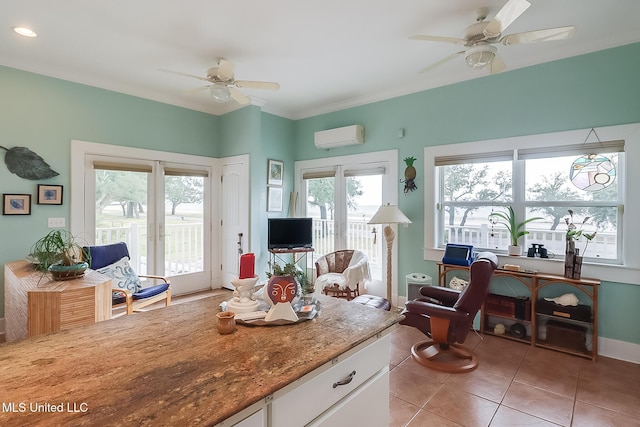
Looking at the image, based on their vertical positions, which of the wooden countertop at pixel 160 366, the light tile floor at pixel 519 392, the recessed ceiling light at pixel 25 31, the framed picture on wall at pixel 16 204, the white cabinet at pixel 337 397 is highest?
the recessed ceiling light at pixel 25 31

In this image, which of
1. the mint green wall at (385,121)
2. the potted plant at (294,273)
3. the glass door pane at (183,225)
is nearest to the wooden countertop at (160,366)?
the potted plant at (294,273)

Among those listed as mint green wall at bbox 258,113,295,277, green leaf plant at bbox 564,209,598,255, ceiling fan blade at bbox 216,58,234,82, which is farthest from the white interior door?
green leaf plant at bbox 564,209,598,255

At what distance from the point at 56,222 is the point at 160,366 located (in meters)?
3.60

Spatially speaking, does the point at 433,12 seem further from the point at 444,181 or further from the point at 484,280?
the point at 484,280

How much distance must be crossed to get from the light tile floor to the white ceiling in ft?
9.40

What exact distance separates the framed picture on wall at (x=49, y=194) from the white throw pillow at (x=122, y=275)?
0.99 m

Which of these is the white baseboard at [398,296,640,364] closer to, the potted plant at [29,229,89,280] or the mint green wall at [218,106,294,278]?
the mint green wall at [218,106,294,278]

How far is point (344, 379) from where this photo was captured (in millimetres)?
1214

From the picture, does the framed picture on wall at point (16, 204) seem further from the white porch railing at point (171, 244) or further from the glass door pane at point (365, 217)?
the glass door pane at point (365, 217)

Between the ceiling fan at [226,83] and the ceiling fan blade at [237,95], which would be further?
the ceiling fan blade at [237,95]

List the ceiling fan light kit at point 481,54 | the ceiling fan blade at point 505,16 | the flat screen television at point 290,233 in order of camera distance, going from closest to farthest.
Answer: the ceiling fan blade at point 505,16 < the ceiling fan light kit at point 481,54 < the flat screen television at point 290,233

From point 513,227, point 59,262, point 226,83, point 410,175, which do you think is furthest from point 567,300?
point 59,262

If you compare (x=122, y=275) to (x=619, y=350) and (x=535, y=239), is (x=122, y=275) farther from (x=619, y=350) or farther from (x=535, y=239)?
(x=619, y=350)

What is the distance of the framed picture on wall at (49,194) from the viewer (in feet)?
11.4
